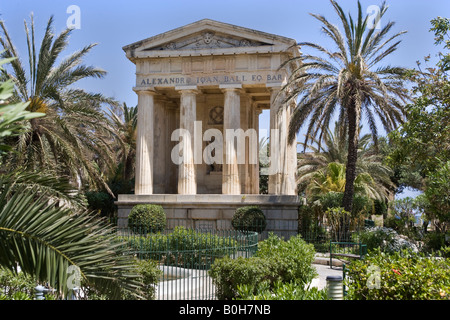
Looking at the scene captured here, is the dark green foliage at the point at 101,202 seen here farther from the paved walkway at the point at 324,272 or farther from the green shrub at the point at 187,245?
the paved walkway at the point at 324,272

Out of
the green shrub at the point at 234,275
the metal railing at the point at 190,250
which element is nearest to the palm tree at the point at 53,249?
the green shrub at the point at 234,275

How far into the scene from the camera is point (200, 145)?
86.3 ft

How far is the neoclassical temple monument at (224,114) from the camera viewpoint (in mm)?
23453

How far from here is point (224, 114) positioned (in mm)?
24484

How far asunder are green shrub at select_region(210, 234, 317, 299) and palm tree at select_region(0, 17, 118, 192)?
730 centimetres

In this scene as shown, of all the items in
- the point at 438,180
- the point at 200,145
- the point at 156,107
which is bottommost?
the point at 438,180

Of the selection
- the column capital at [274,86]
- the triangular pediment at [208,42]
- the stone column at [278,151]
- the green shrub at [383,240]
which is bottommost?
the green shrub at [383,240]

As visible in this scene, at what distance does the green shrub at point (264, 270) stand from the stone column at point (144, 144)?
12.5 m

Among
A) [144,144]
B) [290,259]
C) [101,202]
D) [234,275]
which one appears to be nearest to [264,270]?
[234,275]

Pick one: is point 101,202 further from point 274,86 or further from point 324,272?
point 324,272

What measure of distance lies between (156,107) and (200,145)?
2.77 m
